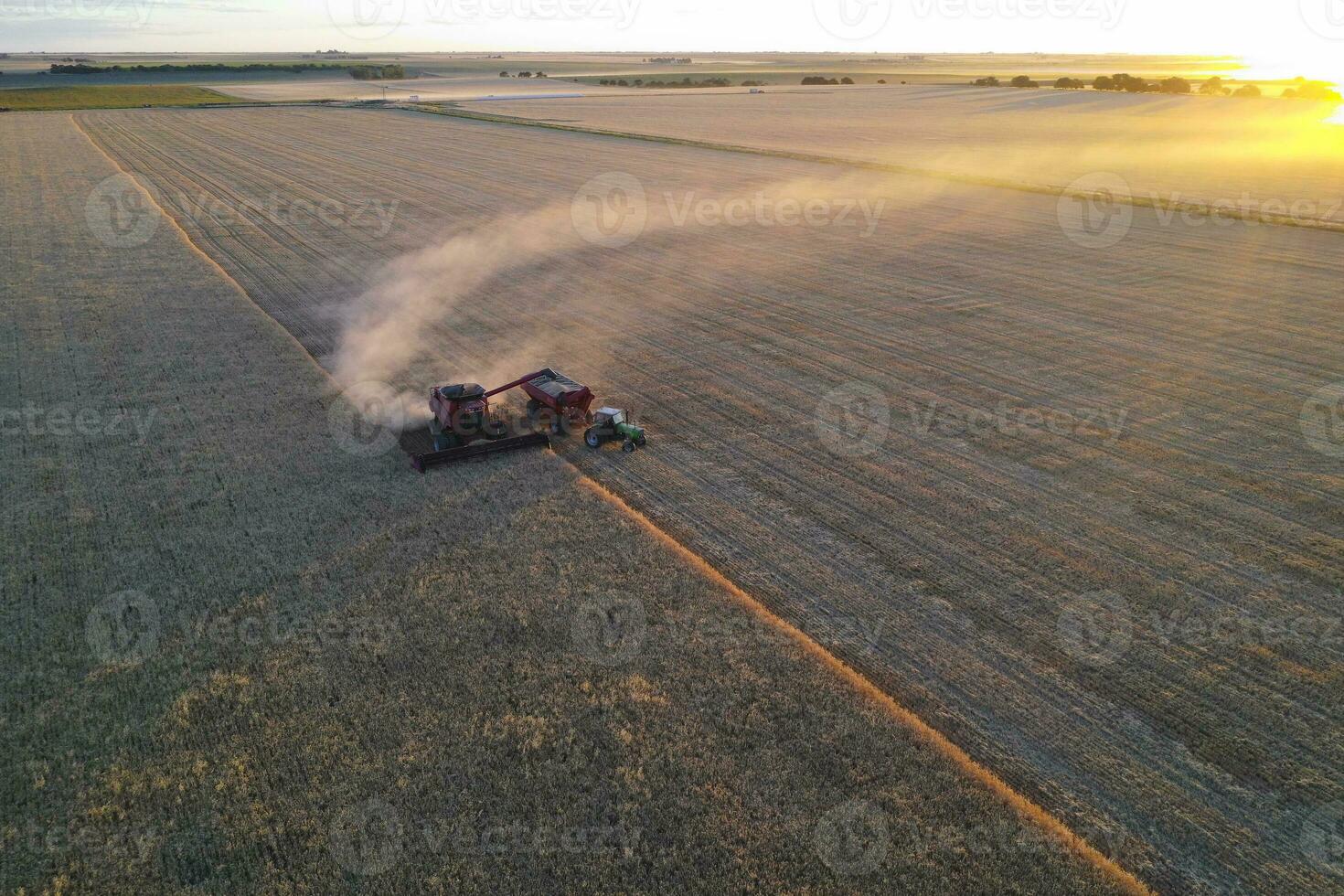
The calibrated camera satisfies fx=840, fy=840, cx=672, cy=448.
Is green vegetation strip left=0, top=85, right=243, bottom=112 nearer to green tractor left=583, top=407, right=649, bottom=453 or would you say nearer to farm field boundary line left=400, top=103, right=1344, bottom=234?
farm field boundary line left=400, top=103, right=1344, bottom=234

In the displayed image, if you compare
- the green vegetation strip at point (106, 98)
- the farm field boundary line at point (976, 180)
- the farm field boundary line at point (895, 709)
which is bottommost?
the farm field boundary line at point (895, 709)

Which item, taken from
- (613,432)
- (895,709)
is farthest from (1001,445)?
(895,709)

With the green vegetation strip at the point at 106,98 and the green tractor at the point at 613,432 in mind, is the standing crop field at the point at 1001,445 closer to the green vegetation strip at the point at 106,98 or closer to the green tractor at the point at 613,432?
the green tractor at the point at 613,432

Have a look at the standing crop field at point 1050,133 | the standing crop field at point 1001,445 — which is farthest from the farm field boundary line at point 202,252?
the standing crop field at point 1050,133

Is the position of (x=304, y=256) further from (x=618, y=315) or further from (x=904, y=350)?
(x=904, y=350)

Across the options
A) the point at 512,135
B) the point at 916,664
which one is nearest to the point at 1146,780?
the point at 916,664

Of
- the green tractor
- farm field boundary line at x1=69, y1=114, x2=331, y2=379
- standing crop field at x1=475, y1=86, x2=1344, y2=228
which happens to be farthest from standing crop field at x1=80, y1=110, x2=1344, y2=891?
standing crop field at x1=475, y1=86, x2=1344, y2=228

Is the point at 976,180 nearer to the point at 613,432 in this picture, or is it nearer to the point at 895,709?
the point at 613,432
